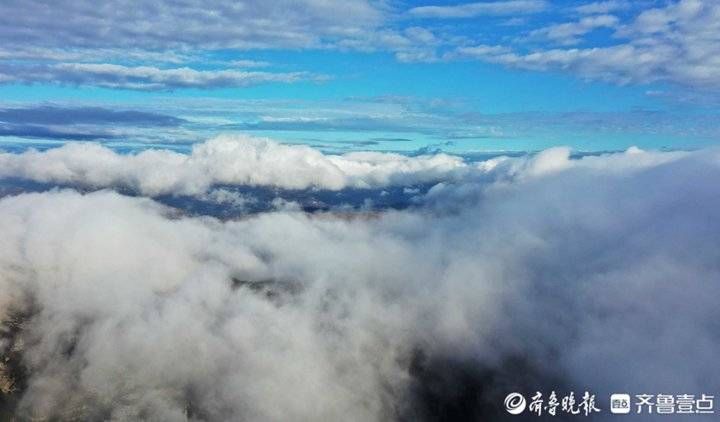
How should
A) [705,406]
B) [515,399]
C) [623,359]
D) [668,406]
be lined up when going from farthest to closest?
[623,359] → [515,399] → [705,406] → [668,406]

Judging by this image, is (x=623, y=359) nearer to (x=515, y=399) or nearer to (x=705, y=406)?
(x=515, y=399)

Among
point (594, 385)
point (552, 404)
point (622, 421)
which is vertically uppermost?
point (552, 404)

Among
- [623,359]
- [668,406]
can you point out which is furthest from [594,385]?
[668,406]

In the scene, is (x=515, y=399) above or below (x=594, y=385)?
above

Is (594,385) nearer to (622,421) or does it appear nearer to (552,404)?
(622,421)

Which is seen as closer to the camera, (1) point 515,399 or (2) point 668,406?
(2) point 668,406

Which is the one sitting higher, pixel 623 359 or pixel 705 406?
pixel 705 406

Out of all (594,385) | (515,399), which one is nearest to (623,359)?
(594,385)

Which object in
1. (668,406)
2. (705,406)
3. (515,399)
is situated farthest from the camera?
(515,399)

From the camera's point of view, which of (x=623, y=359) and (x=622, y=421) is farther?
(x=623, y=359)
